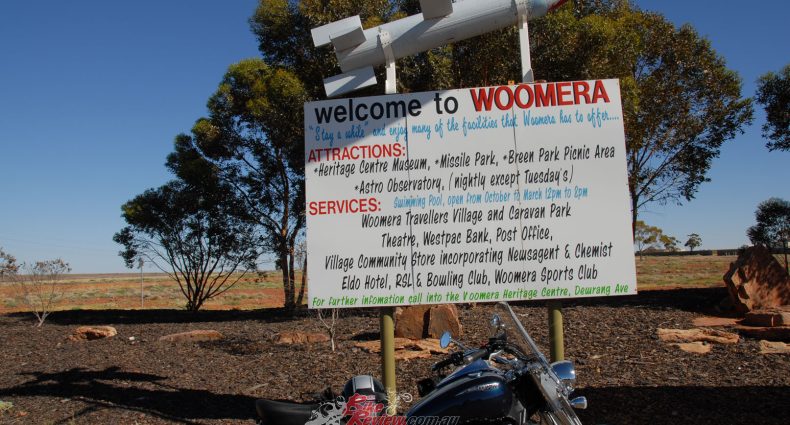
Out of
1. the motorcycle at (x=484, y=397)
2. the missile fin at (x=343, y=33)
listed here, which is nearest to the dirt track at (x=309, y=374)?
the motorcycle at (x=484, y=397)

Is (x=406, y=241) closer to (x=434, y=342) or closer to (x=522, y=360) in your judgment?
(x=522, y=360)

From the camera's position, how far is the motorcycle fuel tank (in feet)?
8.49

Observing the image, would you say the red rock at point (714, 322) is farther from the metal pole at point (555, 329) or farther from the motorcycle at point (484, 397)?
the motorcycle at point (484, 397)

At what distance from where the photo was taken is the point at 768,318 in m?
8.56

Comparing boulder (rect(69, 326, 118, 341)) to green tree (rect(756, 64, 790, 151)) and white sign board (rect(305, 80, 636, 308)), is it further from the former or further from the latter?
green tree (rect(756, 64, 790, 151))

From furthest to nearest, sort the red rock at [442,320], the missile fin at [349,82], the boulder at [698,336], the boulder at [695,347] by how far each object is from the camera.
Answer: the red rock at [442,320]
the boulder at [698,336]
the boulder at [695,347]
the missile fin at [349,82]

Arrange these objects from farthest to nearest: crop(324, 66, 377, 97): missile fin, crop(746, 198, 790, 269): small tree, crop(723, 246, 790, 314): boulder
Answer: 1. crop(746, 198, 790, 269): small tree
2. crop(723, 246, 790, 314): boulder
3. crop(324, 66, 377, 97): missile fin

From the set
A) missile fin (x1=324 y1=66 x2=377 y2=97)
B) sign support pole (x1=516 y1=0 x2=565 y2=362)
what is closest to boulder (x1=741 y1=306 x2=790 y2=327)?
sign support pole (x1=516 y1=0 x2=565 y2=362)

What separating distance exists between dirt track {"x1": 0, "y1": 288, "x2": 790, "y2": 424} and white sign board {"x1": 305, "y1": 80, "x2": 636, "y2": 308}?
3.17 feet

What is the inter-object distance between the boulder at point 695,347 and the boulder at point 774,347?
0.60 metres

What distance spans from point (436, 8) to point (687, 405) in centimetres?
407

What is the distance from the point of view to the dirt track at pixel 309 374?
17.3ft

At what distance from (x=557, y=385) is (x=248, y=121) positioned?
15094 millimetres

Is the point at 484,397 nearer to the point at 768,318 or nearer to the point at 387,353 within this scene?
the point at 387,353
